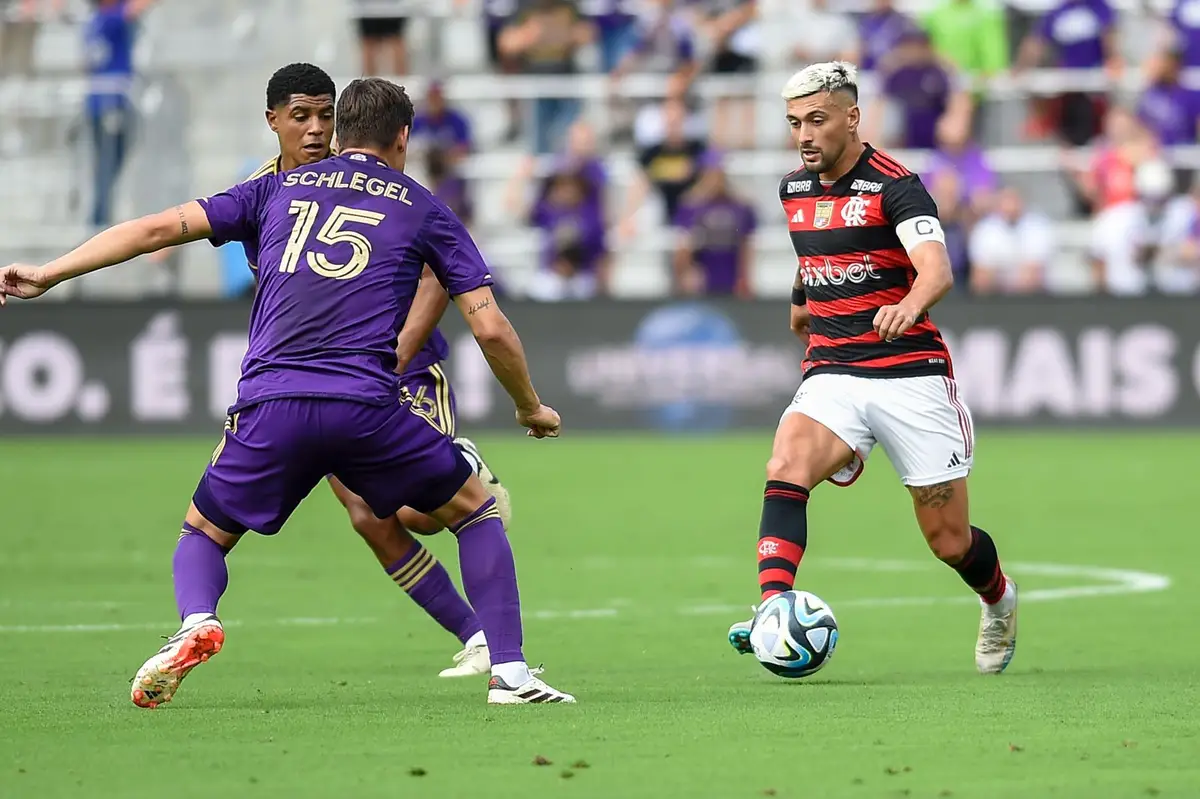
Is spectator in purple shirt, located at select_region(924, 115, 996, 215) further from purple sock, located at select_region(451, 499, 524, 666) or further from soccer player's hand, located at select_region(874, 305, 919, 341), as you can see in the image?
purple sock, located at select_region(451, 499, 524, 666)

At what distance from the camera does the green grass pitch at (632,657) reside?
5859mm

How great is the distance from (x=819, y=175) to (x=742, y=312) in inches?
526

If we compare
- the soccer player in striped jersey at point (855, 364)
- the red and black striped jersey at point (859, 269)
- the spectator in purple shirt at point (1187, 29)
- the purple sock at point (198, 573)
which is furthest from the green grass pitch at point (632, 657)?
the spectator in purple shirt at point (1187, 29)

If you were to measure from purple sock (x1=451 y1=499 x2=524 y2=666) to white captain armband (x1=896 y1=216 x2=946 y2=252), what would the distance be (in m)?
1.88

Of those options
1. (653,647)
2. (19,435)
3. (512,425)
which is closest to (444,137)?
(512,425)

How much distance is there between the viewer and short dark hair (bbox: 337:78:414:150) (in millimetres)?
7312

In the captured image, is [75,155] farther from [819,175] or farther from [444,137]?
[819,175]

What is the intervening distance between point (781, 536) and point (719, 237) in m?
14.9

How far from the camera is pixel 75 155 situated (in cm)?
2278

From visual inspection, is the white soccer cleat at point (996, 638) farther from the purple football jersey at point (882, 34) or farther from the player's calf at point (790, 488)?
the purple football jersey at point (882, 34)

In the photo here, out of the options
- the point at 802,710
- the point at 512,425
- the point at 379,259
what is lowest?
the point at 512,425

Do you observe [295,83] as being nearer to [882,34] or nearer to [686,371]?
[686,371]

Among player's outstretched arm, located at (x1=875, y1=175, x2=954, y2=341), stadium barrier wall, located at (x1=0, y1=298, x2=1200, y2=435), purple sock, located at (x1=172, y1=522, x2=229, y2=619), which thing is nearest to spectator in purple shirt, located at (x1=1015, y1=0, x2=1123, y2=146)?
stadium barrier wall, located at (x1=0, y1=298, x2=1200, y2=435)

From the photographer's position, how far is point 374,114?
7.32 m
